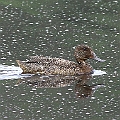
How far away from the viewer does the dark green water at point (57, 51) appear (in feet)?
43.8

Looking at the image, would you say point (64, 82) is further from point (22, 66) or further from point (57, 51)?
point (57, 51)

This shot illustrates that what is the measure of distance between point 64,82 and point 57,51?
1.99 m

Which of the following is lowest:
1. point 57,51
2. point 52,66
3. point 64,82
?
point 64,82

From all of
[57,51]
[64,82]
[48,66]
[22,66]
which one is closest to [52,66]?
[48,66]

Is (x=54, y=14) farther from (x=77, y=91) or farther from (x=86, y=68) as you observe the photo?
(x=77, y=91)

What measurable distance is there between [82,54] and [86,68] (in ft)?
1.46

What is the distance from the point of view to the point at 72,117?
12891 millimetres

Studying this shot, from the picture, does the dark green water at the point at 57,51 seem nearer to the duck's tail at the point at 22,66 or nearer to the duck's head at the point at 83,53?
the duck's tail at the point at 22,66

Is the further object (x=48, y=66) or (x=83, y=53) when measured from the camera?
(x=83, y=53)

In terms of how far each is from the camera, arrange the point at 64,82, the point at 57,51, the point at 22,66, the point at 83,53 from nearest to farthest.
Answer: the point at 64,82 < the point at 22,66 < the point at 83,53 < the point at 57,51

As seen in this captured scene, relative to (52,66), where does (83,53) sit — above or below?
above

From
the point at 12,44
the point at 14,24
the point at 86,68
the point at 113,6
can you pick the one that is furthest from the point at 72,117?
the point at 113,6

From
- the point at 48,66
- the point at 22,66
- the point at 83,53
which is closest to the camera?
the point at 22,66

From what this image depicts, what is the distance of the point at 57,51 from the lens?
17.2 meters
